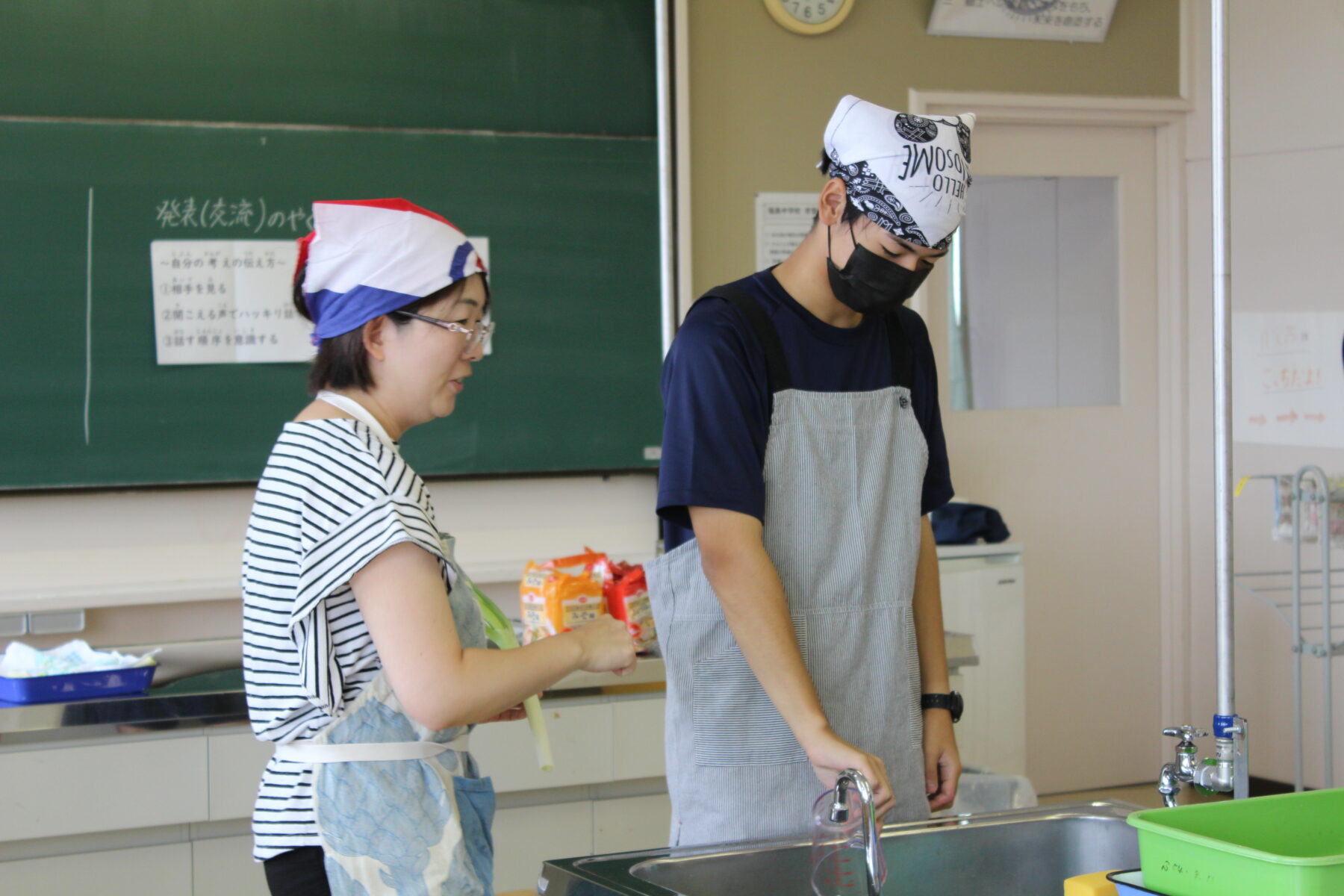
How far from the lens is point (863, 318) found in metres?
1.52

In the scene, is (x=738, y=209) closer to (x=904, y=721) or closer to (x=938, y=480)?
(x=938, y=480)

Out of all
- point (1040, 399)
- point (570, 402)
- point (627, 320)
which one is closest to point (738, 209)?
point (627, 320)

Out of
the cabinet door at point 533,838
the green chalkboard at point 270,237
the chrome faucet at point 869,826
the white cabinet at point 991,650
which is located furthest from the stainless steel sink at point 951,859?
the green chalkboard at point 270,237

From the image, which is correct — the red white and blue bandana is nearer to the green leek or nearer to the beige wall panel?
the green leek

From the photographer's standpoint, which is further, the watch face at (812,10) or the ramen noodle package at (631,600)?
the watch face at (812,10)

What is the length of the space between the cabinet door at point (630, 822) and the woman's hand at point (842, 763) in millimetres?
1188

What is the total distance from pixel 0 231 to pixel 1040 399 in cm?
295

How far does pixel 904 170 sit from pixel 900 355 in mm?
259

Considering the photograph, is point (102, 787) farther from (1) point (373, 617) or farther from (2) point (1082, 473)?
(2) point (1082, 473)

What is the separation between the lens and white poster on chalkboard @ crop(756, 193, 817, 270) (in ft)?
11.7

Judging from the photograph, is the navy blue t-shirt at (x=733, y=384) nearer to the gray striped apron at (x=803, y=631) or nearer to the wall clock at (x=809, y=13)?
the gray striped apron at (x=803, y=631)

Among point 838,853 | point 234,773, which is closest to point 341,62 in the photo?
point 234,773

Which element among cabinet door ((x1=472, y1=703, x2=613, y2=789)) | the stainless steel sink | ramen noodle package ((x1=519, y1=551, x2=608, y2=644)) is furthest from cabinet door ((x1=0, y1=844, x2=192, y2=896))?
the stainless steel sink

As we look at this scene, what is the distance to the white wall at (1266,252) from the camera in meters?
3.80
